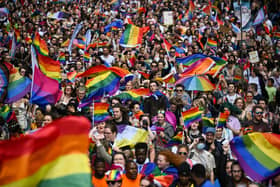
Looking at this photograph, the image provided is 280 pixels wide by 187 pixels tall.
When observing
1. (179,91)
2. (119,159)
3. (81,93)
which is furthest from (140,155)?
(179,91)

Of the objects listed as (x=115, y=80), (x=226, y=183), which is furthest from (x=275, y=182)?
(x=115, y=80)

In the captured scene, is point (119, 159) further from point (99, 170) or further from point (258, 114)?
point (258, 114)

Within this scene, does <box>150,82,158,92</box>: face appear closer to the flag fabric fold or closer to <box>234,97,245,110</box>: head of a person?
<box>234,97,245,110</box>: head of a person

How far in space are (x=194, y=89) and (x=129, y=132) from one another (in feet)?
12.0

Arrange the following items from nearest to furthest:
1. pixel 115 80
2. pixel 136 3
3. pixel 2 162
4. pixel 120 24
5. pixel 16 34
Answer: pixel 2 162 → pixel 115 80 → pixel 16 34 → pixel 120 24 → pixel 136 3

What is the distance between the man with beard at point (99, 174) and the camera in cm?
676

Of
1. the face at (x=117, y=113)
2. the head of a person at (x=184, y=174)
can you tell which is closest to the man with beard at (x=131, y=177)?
the head of a person at (x=184, y=174)

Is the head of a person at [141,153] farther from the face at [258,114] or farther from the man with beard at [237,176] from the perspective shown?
the face at [258,114]

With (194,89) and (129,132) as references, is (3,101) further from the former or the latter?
(194,89)

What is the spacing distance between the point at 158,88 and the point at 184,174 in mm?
5138

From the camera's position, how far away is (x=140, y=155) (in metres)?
7.90

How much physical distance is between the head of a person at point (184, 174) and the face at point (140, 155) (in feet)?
4.23

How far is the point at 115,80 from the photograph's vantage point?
36.1ft

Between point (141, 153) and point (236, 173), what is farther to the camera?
point (141, 153)
